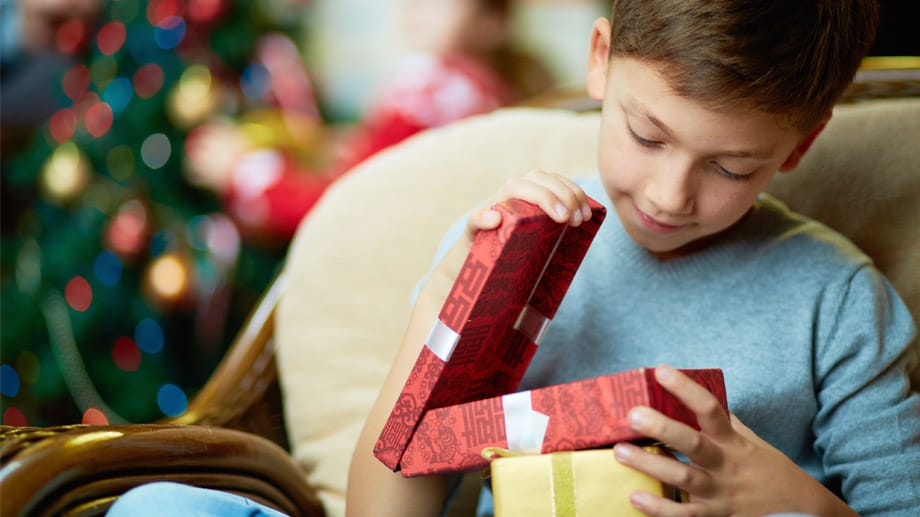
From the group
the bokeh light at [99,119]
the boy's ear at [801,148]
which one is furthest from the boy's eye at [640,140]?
the bokeh light at [99,119]

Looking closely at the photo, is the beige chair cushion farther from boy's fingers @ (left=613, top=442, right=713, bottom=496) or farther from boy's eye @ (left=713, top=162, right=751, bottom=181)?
boy's fingers @ (left=613, top=442, right=713, bottom=496)

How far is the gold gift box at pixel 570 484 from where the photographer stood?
0.64 metres

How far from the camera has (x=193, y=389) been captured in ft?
6.80

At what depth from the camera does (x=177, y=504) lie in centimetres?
71

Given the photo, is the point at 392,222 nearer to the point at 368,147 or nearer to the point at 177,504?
the point at 177,504

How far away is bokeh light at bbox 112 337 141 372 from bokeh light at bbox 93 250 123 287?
13cm

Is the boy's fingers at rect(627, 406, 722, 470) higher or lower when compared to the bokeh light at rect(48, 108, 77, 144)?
higher

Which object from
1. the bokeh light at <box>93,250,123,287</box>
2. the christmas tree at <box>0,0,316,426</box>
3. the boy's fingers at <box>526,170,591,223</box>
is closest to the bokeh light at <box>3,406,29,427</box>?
the christmas tree at <box>0,0,316,426</box>

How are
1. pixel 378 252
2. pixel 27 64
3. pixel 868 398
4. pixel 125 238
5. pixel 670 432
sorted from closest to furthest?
pixel 670 432 → pixel 868 398 → pixel 378 252 → pixel 125 238 → pixel 27 64

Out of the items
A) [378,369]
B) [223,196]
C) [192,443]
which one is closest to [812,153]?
[378,369]

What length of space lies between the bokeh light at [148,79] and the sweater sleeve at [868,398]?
58.5 inches

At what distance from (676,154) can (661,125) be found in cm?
3

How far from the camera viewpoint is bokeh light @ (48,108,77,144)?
1.93m

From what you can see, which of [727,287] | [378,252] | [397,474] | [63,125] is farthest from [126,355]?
[727,287]
